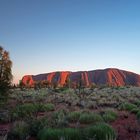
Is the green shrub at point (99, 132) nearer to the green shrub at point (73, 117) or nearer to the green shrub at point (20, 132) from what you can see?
the green shrub at point (20, 132)

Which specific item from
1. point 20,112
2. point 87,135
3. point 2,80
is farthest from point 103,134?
point 2,80

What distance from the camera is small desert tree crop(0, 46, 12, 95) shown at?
17.4m

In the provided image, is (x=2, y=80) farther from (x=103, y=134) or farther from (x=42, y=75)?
(x=42, y=75)

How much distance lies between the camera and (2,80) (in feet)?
57.6

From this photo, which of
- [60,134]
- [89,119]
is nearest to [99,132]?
[60,134]

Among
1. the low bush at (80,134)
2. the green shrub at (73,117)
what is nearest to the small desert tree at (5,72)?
the green shrub at (73,117)

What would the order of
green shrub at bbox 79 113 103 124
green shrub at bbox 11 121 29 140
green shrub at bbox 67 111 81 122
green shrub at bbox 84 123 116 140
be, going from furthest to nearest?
green shrub at bbox 67 111 81 122, green shrub at bbox 79 113 103 124, green shrub at bbox 11 121 29 140, green shrub at bbox 84 123 116 140

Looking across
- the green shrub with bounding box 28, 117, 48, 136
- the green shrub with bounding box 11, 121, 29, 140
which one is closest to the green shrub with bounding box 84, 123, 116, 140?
the green shrub with bounding box 28, 117, 48, 136

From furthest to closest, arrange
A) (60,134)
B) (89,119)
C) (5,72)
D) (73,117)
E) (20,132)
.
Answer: (5,72) → (73,117) → (89,119) → (20,132) → (60,134)

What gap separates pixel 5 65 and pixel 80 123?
1051 centimetres

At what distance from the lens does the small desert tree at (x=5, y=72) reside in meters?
17.4

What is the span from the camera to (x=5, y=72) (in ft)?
61.7

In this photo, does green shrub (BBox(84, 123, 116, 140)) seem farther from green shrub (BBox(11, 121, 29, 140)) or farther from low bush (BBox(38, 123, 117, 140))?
green shrub (BBox(11, 121, 29, 140))

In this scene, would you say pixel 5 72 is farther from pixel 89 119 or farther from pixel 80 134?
pixel 80 134
